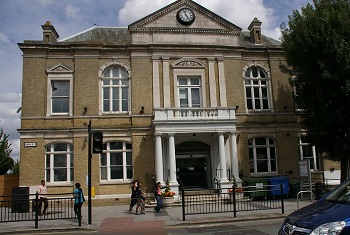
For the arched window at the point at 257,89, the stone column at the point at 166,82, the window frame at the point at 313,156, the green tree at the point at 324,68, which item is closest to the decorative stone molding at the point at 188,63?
the stone column at the point at 166,82

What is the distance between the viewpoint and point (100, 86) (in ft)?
74.3

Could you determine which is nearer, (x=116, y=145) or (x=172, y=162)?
(x=172, y=162)

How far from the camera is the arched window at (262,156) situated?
2341 cm

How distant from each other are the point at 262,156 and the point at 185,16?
36.8ft

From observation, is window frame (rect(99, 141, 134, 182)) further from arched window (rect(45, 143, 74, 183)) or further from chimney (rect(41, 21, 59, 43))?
chimney (rect(41, 21, 59, 43))

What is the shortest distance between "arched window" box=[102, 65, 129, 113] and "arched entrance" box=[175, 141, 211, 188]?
4.80 meters

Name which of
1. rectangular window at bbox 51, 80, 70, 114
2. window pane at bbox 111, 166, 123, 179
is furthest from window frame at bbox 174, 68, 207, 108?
rectangular window at bbox 51, 80, 70, 114

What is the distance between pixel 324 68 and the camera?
691 inches

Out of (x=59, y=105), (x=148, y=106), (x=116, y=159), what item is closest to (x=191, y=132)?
(x=148, y=106)

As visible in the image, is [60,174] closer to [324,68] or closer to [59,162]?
[59,162]

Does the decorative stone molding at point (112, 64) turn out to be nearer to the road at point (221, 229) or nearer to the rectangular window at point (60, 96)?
the rectangular window at point (60, 96)

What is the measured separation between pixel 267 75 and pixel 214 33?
16.3ft

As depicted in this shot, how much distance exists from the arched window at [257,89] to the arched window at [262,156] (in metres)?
2.46

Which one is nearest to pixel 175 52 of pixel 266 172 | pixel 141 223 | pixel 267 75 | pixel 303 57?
pixel 267 75
